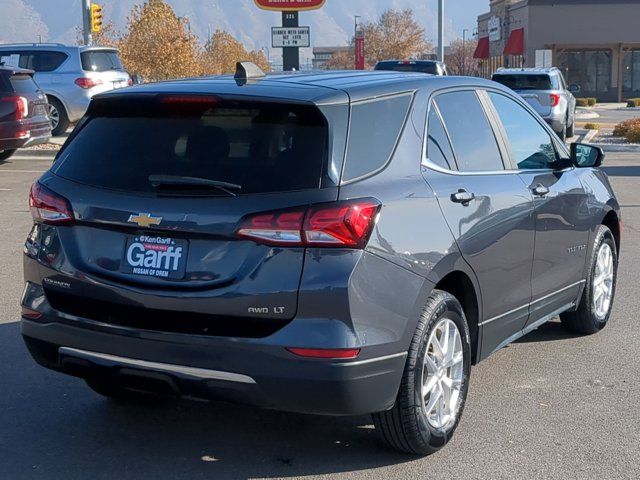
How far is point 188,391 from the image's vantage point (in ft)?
13.7

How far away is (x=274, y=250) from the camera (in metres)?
4.03

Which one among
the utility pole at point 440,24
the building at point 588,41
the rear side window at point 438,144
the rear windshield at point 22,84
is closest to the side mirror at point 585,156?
the rear side window at point 438,144

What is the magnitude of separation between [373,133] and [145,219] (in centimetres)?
108

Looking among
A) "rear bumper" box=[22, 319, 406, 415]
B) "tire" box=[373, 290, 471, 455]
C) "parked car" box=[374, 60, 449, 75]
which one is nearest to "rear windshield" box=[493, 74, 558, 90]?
"parked car" box=[374, 60, 449, 75]

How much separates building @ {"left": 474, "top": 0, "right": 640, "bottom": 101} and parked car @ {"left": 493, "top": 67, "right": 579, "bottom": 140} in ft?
113

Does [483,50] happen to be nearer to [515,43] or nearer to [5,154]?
[515,43]

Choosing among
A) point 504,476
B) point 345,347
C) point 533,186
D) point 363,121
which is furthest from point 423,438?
point 533,186

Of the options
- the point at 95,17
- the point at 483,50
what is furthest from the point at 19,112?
the point at 483,50

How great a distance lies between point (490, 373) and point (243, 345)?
7.91 feet

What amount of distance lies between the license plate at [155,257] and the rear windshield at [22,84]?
1380 cm

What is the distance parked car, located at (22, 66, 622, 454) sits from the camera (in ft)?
13.2

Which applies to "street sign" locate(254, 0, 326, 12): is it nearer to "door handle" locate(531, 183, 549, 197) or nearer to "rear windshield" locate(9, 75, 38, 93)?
"rear windshield" locate(9, 75, 38, 93)

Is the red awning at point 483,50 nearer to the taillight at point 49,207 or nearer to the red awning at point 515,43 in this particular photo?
the red awning at point 515,43

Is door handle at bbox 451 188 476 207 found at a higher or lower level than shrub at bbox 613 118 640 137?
higher
